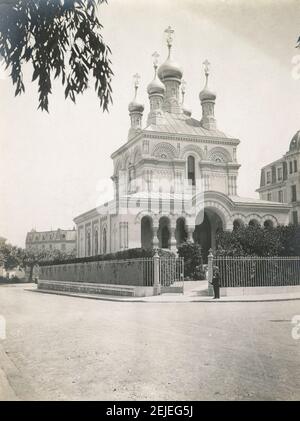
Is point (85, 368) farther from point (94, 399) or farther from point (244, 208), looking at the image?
point (244, 208)

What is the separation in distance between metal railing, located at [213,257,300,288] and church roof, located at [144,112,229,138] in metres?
17.2


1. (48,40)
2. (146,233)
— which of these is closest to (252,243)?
(146,233)

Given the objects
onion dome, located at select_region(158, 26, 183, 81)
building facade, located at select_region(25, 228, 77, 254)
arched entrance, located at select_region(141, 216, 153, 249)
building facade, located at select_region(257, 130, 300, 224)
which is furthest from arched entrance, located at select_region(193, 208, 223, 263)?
building facade, located at select_region(25, 228, 77, 254)

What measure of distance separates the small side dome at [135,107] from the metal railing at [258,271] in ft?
78.9

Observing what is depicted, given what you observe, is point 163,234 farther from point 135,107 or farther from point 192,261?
point 135,107

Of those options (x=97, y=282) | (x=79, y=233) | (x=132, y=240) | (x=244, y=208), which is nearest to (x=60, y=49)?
(x=97, y=282)

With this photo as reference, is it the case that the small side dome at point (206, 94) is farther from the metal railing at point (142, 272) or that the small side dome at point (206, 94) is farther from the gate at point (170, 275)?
the gate at point (170, 275)

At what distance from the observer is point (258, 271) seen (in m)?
24.1

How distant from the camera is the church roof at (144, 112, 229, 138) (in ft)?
129

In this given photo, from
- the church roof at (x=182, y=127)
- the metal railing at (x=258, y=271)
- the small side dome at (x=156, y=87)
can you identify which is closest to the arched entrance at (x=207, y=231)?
the church roof at (x=182, y=127)

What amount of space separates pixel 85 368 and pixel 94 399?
155cm

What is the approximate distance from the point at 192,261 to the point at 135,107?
2084 cm

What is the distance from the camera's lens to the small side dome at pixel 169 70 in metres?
40.2

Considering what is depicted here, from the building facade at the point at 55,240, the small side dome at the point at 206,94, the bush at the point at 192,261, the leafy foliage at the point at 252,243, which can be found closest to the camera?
the leafy foliage at the point at 252,243
